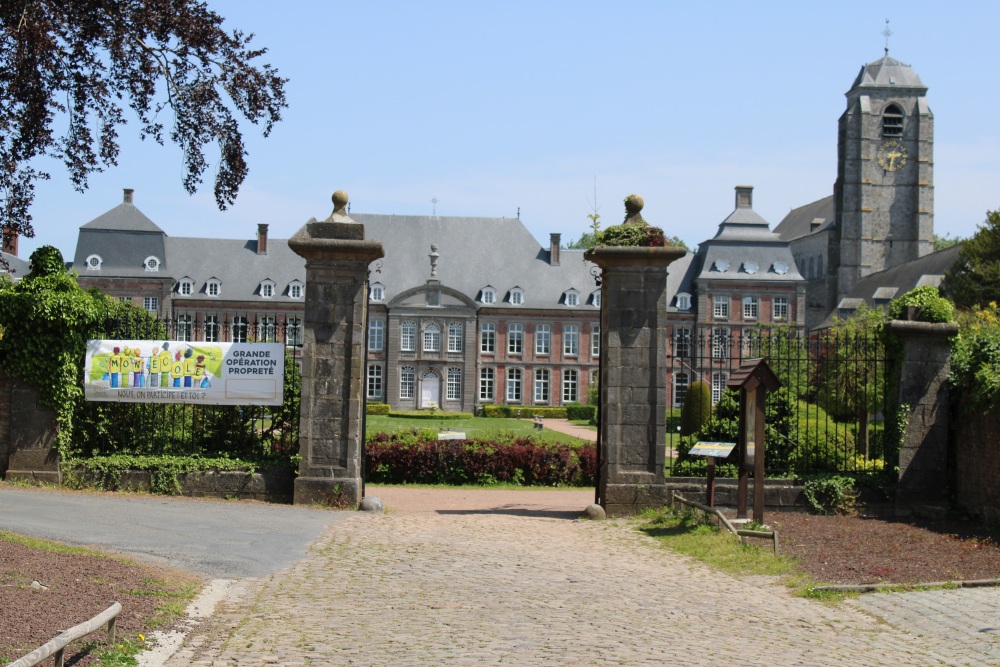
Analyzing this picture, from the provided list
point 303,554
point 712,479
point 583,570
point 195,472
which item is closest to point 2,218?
point 195,472

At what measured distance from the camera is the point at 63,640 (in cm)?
439

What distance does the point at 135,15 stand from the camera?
1066cm

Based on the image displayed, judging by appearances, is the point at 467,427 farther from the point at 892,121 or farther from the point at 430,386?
the point at 892,121

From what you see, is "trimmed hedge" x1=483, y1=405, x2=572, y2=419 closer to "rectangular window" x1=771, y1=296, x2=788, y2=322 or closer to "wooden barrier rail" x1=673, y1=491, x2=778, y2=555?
"rectangular window" x1=771, y1=296, x2=788, y2=322

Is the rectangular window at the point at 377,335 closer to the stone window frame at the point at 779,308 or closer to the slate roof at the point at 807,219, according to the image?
the stone window frame at the point at 779,308

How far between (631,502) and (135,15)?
7.19 m

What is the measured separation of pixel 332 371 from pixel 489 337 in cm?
4830

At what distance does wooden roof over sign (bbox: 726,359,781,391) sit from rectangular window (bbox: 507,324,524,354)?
1952 inches

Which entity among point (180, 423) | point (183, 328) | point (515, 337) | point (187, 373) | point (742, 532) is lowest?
point (742, 532)

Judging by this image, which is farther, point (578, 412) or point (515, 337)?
point (515, 337)

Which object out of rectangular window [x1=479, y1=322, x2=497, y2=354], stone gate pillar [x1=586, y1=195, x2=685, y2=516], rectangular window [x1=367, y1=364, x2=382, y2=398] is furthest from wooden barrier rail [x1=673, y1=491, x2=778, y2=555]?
rectangular window [x1=479, y1=322, x2=497, y2=354]

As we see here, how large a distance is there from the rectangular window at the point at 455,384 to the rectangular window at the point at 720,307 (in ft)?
49.0

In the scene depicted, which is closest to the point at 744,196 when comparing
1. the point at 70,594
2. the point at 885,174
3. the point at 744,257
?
the point at 744,257

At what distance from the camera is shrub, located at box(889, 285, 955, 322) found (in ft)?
39.4
